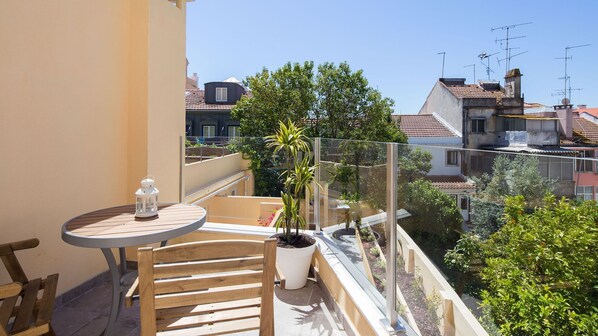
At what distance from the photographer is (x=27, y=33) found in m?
2.63

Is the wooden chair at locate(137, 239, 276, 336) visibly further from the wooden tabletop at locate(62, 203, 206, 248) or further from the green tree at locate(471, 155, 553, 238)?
the green tree at locate(471, 155, 553, 238)

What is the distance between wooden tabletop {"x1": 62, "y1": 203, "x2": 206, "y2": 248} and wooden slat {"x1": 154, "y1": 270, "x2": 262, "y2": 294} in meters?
0.64

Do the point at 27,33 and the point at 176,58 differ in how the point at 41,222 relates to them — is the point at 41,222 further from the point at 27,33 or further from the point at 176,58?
the point at 176,58

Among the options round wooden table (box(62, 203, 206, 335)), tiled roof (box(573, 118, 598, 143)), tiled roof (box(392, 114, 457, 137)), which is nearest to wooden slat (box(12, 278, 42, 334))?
round wooden table (box(62, 203, 206, 335))

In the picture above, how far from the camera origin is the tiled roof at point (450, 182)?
57.9 inches

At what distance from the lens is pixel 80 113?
315 centimetres

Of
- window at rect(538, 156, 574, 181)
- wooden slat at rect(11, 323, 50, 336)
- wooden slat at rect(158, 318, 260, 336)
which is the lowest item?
wooden slat at rect(11, 323, 50, 336)

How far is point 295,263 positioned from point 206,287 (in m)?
1.83

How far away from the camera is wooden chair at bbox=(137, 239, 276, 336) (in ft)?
4.89

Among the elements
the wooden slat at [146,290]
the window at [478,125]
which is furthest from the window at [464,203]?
the window at [478,125]

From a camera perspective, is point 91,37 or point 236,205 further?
point 236,205

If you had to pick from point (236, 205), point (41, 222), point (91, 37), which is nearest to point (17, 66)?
point (91, 37)

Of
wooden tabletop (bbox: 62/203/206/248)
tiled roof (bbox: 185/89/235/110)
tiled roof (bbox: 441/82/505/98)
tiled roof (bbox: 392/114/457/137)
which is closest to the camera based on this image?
wooden tabletop (bbox: 62/203/206/248)

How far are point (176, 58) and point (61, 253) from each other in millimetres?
2539
